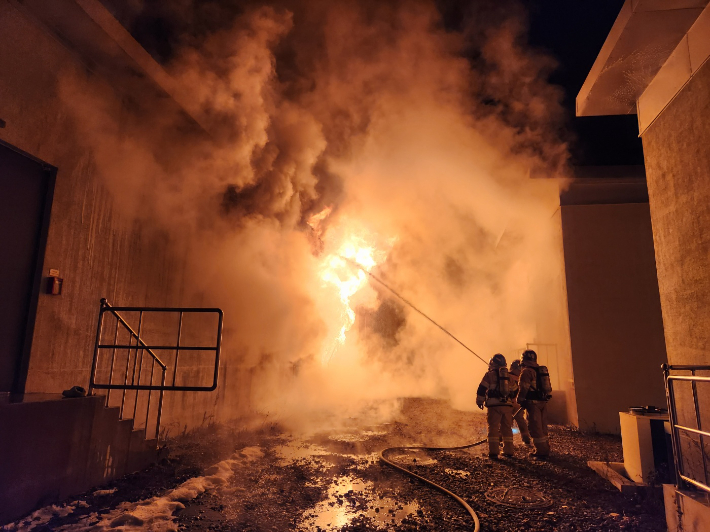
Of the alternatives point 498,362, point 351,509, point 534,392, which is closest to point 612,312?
point 534,392

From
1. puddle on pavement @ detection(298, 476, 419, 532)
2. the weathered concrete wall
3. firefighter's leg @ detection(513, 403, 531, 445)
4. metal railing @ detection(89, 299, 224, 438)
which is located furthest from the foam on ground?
the weathered concrete wall

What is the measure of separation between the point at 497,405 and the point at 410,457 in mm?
1800

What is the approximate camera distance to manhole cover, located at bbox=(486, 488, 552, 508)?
4.91 m

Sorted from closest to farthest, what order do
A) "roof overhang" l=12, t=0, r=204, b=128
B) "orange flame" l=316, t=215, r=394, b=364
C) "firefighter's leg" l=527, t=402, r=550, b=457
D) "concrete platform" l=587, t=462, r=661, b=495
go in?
"concrete platform" l=587, t=462, r=661, b=495
"roof overhang" l=12, t=0, r=204, b=128
"firefighter's leg" l=527, t=402, r=550, b=457
"orange flame" l=316, t=215, r=394, b=364

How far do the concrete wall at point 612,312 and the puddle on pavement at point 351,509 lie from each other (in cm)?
673

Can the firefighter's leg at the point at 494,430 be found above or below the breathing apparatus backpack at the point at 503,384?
below

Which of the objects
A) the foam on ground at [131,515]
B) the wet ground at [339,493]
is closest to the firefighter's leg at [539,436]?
the wet ground at [339,493]

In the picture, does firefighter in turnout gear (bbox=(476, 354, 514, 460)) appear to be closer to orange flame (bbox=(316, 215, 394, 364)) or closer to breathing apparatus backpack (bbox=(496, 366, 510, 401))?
breathing apparatus backpack (bbox=(496, 366, 510, 401))

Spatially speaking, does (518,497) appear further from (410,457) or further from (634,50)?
(634,50)

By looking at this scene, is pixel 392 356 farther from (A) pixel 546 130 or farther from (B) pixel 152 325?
(B) pixel 152 325

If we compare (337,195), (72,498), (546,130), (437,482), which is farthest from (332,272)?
(72,498)

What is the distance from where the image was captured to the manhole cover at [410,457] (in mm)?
6656

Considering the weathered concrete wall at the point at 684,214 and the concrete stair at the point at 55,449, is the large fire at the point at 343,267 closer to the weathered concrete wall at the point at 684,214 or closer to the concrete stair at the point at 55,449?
the concrete stair at the point at 55,449

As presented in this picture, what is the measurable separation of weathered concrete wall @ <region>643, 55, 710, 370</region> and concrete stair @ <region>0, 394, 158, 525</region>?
275 inches
